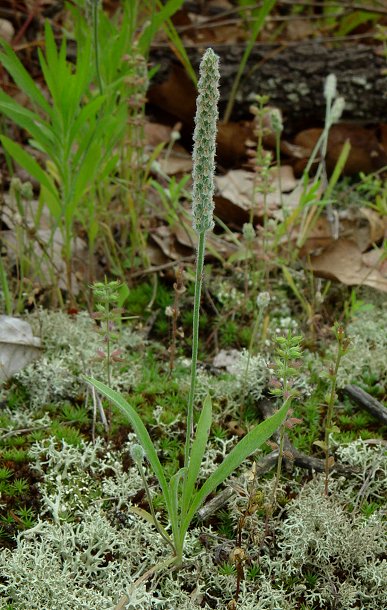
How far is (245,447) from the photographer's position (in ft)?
6.09

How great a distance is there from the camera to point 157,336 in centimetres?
326

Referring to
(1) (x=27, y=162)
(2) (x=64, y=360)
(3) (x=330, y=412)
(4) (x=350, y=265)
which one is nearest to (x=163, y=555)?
(3) (x=330, y=412)

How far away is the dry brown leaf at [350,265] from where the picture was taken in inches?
131

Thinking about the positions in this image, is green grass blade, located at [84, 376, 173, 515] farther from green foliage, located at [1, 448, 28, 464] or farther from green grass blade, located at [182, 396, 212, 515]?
green foliage, located at [1, 448, 28, 464]

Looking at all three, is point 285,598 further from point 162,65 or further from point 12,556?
point 162,65

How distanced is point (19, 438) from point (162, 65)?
302cm

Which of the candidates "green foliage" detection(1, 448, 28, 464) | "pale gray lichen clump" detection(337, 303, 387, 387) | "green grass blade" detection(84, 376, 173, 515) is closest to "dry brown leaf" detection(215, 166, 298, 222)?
"pale gray lichen clump" detection(337, 303, 387, 387)

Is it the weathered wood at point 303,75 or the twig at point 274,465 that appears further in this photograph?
the weathered wood at point 303,75

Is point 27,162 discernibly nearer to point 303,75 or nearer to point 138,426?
point 138,426

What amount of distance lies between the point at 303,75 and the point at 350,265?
1.71 metres

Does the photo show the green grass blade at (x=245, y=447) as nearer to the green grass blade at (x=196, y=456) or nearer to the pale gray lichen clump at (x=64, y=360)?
the green grass blade at (x=196, y=456)

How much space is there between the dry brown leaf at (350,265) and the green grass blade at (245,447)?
5.35ft

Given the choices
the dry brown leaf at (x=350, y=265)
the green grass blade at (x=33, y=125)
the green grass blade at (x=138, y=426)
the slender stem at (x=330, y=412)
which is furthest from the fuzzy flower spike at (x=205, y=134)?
the dry brown leaf at (x=350, y=265)

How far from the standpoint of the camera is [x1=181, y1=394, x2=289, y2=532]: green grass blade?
178 cm
